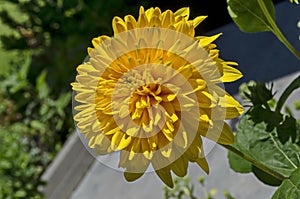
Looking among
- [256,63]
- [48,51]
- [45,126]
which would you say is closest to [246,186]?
[256,63]

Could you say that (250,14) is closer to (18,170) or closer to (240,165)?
(240,165)

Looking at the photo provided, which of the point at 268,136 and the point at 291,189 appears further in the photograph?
the point at 268,136

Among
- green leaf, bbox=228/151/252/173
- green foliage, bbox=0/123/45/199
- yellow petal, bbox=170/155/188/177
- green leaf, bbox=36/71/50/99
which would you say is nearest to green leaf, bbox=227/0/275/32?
green leaf, bbox=228/151/252/173

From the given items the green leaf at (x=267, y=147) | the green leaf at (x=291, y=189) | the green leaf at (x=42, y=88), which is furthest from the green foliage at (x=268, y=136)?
the green leaf at (x=42, y=88)

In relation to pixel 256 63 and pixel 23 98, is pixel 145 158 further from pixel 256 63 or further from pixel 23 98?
pixel 23 98

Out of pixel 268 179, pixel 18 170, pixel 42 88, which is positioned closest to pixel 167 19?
pixel 268 179

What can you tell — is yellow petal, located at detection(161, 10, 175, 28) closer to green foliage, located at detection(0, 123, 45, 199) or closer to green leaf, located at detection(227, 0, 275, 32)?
green leaf, located at detection(227, 0, 275, 32)
